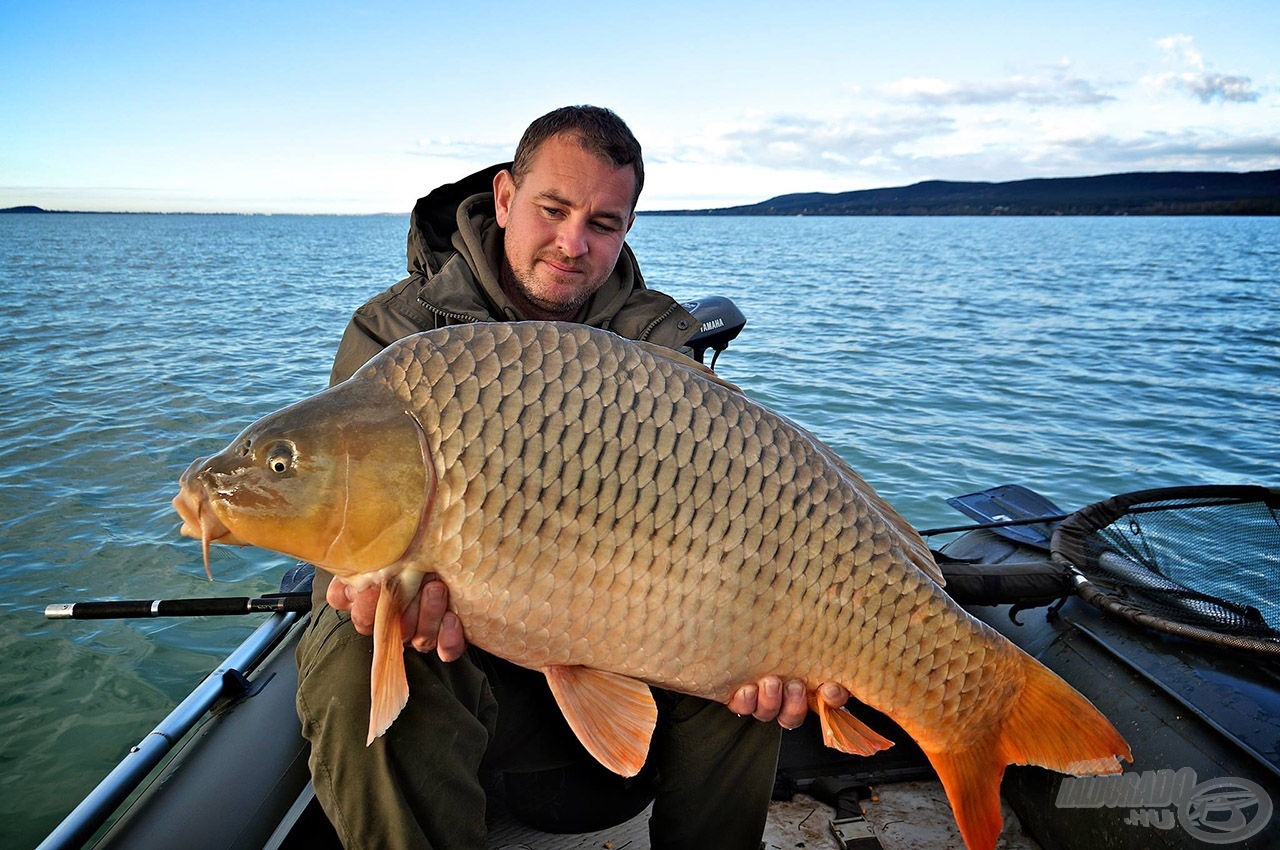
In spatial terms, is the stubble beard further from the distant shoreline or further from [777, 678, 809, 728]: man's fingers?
the distant shoreline

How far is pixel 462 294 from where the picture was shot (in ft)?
8.05

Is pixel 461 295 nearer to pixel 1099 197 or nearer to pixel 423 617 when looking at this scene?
pixel 423 617

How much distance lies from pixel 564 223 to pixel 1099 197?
15396 cm

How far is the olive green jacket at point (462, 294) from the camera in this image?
92.0 inches

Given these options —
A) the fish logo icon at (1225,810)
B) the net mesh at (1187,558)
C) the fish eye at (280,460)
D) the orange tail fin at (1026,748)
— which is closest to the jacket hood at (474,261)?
the fish eye at (280,460)

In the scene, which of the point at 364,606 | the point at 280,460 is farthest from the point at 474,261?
the point at 364,606

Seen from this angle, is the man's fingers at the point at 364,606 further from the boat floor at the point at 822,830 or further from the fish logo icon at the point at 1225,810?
the fish logo icon at the point at 1225,810

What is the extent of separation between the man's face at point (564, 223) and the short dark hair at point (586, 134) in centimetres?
2

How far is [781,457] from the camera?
5.66 feet

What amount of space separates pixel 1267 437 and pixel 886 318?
879 centimetres

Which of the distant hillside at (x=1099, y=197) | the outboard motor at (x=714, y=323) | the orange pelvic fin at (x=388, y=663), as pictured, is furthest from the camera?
the distant hillside at (x=1099, y=197)

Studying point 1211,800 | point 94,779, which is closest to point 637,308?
point 1211,800

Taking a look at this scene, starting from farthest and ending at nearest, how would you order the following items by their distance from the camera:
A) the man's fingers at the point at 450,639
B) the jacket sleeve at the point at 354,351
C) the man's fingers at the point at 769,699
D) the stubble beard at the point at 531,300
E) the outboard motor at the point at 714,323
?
the outboard motor at the point at 714,323 → the stubble beard at the point at 531,300 → the jacket sleeve at the point at 354,351 → the man's fingers at the point at 769,699 → the man's fingers at the point at 450,639

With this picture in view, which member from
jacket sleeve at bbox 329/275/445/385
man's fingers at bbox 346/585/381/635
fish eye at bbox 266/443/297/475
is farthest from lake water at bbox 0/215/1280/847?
fish eye at bbox 266/443/297/475
